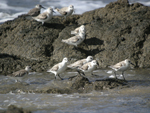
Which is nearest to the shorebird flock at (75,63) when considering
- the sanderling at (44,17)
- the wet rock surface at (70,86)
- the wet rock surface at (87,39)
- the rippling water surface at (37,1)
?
the sanderling at (44,17)

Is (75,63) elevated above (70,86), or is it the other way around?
(75,63)

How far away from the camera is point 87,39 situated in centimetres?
1303

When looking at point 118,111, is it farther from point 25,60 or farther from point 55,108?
point 25,60

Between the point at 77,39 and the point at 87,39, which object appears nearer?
the point at 77,39

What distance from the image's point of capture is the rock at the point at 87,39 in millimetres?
11781

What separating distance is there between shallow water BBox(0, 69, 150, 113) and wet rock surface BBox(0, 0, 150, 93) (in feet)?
9.00

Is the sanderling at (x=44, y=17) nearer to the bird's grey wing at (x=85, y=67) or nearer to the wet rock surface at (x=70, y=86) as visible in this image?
the bird's grey wing at (x=85, y=67)

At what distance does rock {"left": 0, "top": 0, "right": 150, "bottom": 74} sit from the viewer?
38.7ft

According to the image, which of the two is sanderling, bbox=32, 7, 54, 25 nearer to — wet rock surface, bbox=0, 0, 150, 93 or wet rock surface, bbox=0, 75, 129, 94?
wet rock surface, bbox=0, 0, 150, 93

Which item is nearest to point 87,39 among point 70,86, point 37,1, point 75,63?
point 75,63

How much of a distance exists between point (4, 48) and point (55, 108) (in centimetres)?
774

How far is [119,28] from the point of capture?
1255 centimetres

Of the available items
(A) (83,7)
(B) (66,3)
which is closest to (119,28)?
(A) (83,7)

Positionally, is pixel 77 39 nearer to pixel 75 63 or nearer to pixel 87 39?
pixel 87 39
